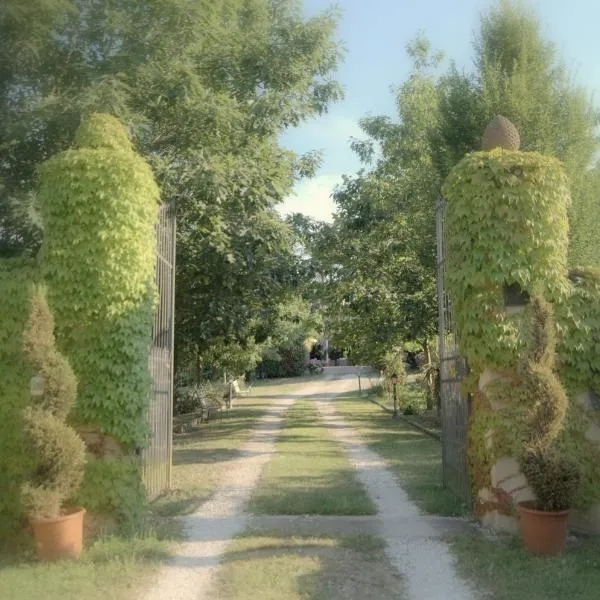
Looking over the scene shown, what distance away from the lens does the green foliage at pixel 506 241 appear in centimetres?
746

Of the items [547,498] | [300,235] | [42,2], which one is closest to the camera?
[547,498]

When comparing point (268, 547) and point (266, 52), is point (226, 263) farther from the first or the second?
point (268, 547)

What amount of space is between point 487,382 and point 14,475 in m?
5.06

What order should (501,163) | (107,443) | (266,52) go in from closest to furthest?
(107,443), (501,163), (266,52)

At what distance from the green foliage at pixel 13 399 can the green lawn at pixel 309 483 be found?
2933 mm

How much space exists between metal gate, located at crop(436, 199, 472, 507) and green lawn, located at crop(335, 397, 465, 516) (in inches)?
9.7

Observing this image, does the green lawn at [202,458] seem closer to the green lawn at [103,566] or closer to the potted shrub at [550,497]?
the green lawn at [103,566]

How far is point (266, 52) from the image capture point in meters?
12.9

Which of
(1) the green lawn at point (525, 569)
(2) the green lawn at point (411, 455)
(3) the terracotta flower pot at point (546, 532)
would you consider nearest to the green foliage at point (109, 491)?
(1) the green lawn at point (525, 569)

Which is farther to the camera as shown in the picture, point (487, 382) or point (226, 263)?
point (226, 263)

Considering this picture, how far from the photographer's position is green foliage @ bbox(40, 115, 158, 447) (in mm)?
7055

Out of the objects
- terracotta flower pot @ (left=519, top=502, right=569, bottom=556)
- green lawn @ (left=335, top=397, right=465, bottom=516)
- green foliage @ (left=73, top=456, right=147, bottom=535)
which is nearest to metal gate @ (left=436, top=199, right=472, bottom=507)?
green lawn @ (left=335, top=397, right=465, bottom=516)

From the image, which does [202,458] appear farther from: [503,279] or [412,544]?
[503,279]

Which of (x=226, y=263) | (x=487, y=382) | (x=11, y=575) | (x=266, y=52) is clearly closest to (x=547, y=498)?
(x=487, y=382)
